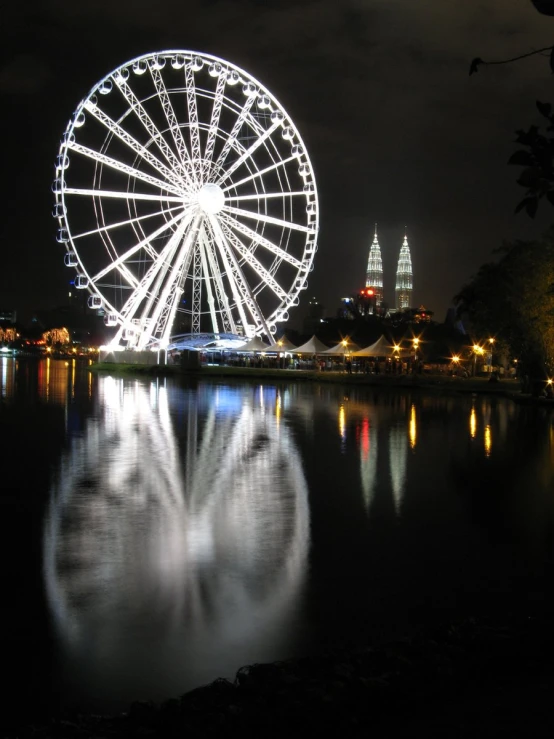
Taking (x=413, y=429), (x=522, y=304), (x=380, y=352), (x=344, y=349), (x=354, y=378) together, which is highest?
(x=522, y=304)

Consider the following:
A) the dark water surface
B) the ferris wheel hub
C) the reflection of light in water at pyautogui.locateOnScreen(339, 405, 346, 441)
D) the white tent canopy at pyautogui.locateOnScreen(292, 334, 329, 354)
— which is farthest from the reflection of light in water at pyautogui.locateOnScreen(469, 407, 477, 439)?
the white tent canopy at pyautogui.locateOnScreen(292, 334, 329, 354)

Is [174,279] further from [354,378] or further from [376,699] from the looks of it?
[376,699]

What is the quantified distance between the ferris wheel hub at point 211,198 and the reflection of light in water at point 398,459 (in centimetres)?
2429

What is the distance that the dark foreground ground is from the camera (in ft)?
12.6

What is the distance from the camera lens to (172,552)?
309 inches

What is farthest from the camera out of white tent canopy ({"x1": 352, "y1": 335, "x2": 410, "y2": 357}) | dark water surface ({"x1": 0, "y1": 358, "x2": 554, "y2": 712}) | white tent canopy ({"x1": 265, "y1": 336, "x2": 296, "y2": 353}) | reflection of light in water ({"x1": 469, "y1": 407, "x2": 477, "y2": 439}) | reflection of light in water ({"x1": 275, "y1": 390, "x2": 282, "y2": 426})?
white tent canopy ({"x1": 265, "y1": 336, "x2": 296, "y2": 353})

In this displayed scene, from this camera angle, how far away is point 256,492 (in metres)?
11.0

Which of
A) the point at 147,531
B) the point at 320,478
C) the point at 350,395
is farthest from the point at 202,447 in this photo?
the point at 350,395

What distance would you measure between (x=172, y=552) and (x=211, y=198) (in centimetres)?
3585

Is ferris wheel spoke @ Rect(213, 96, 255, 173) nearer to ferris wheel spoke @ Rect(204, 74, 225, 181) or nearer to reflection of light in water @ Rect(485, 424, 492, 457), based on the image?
ferris wheel spoke @ Rect(204, 74, 225, 181)

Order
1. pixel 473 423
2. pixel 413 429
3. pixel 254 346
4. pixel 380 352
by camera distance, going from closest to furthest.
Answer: pixel 413 429
pixel 473 423
pixel 380 352
pixel 254 346

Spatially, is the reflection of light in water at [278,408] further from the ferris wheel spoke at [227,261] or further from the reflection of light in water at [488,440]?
the ferris wheel spoke at [227,261]

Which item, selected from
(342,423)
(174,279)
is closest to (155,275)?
(174,279)

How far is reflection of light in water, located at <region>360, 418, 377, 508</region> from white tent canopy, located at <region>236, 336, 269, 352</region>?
3619 cm
